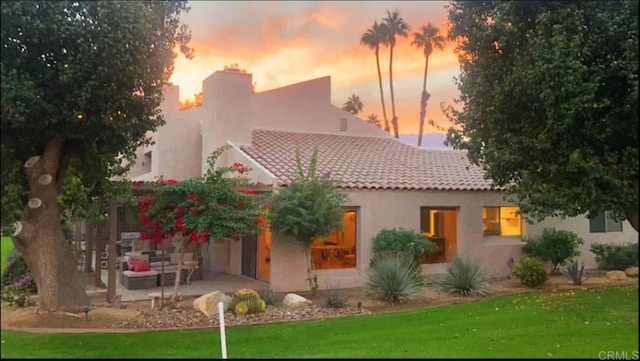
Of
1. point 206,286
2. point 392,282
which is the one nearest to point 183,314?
point 206,286

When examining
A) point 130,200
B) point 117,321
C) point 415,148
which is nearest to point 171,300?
point 117,321

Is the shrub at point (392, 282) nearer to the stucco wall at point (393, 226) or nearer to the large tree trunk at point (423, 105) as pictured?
the stucco wall at point (393, 226)

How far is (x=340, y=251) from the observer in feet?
59.5

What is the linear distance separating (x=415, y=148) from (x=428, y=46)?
77.1 feet

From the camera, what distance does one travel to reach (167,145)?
2117cm

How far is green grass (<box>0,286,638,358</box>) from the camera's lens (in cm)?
794

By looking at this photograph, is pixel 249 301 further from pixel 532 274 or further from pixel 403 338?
pixel 532 274

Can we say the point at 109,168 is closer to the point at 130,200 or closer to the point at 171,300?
the point at 130,200

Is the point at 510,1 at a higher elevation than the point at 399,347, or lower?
higher

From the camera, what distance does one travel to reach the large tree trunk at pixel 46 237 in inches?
406

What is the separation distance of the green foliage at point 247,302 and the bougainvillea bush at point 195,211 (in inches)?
53.2

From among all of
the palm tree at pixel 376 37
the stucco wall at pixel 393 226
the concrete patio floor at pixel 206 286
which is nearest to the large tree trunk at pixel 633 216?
the stucco wall at pixel 393 226

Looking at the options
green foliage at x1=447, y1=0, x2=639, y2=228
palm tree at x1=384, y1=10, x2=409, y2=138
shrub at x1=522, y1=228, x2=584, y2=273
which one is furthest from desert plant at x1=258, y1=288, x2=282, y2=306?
palm tree at x1=384, y1=10, x2=409, y2=138

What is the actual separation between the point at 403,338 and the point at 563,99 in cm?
468
